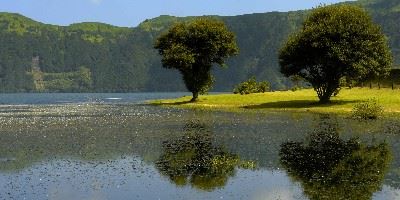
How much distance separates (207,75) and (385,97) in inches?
1820

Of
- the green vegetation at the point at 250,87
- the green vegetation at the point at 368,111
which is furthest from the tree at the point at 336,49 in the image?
the green vegetation at the point at 250,87

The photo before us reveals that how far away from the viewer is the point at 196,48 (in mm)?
131000

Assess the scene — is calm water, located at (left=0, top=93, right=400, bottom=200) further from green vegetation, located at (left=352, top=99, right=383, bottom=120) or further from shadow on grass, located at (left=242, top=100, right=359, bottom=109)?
shadow on grass, located at (left=242, top=100, right=359, bottom=109)

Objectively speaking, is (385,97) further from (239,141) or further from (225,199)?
(225,199)

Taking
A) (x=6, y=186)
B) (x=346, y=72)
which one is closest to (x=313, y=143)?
(x=6, y=186)

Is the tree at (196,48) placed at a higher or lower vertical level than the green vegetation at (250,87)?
higher

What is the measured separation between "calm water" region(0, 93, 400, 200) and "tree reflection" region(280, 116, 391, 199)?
0.05m

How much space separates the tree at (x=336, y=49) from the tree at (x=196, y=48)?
82.9ft

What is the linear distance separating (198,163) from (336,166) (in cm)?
866

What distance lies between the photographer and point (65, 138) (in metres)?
52.6

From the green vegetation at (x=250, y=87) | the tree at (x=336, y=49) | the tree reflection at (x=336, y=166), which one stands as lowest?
the tree reflection at (x=336, y=166)

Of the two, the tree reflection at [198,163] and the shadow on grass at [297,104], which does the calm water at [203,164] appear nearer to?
the tree reflection at [198,163]

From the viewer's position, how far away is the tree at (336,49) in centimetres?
9971

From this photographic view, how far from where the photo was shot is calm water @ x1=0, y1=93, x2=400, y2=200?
26906 mm
